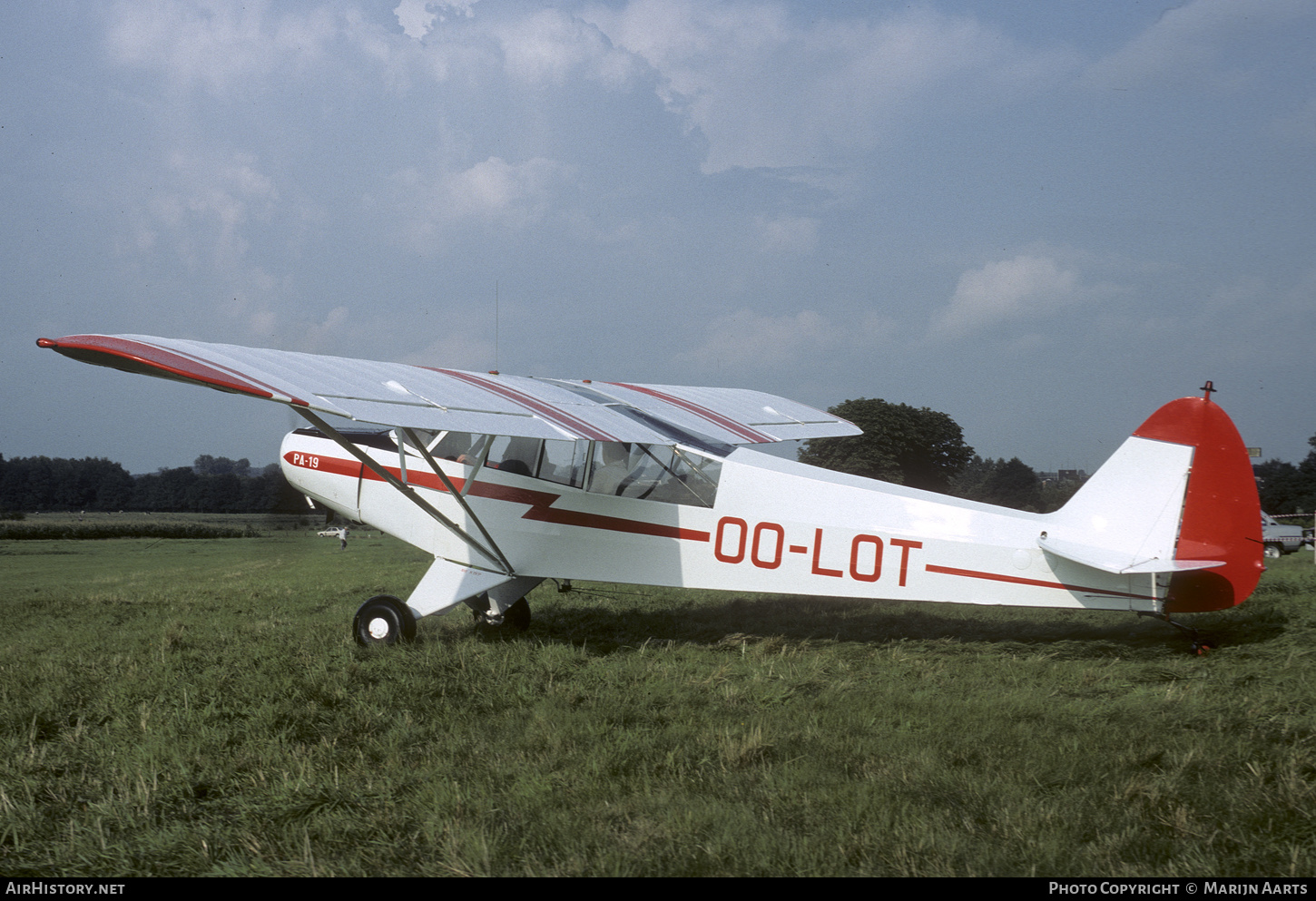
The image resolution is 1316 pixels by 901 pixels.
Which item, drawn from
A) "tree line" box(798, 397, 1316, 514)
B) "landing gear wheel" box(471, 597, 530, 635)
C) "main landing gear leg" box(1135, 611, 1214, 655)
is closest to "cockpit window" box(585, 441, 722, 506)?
"landing gear wheel" box(471, 597, 530, 635)

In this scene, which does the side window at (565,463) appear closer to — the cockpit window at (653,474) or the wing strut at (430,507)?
the cockpit window at (653,474)

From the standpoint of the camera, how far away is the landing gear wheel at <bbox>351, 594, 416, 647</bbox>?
639 centimetres

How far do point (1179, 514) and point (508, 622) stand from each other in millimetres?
5408

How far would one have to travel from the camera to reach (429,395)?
5.96 m

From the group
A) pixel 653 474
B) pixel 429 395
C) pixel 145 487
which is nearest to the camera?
pixel 429 395

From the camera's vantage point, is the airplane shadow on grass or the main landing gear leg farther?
the airplane shadow on grass

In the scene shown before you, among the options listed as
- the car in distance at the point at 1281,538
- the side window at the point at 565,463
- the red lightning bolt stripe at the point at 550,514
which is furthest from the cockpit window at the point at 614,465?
the car in distance at the point at 1281,538

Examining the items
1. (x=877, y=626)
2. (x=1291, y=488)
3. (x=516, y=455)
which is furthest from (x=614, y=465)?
(x=1291, y=488)

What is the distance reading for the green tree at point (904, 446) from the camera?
39.1m

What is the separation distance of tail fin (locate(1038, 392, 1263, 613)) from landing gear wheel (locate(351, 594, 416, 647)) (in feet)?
15.5

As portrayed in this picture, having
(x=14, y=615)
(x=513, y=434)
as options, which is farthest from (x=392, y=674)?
(x=14, y=615)

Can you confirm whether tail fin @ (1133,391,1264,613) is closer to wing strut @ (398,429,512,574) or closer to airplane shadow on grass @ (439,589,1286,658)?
airplane shadow on grass @ (439,589,1286,658)

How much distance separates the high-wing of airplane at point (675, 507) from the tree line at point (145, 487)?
1.71m

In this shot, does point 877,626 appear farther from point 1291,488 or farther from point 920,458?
point 1291,488
